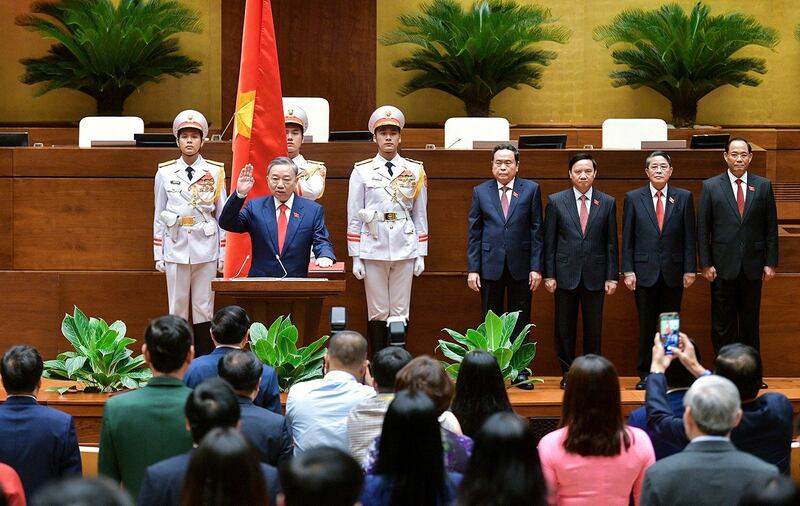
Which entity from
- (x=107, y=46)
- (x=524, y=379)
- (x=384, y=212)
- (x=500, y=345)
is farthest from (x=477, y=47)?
(x=500, y=345)

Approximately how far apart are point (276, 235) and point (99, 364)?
1.10 meters

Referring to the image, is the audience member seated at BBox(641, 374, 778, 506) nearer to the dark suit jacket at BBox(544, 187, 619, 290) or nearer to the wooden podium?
the wooden podium

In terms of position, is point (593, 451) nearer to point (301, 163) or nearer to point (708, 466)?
point (708, 466)

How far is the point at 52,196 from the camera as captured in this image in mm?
7738

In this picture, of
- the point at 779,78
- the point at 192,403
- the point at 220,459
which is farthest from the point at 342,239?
the point at 779,78

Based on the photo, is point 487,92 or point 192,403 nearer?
point 192,403

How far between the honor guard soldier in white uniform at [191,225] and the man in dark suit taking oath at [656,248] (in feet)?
7.75

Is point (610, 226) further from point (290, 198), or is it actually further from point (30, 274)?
point (30, 274)

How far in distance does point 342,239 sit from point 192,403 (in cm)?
461

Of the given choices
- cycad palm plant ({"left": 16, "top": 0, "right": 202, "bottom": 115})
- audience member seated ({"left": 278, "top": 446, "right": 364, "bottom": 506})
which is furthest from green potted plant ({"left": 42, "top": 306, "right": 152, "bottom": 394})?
Result: cycad palm plant ({"left": 16, "top": 0, "right": 202, "bottom": 115})

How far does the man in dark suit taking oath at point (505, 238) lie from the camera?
6.86m

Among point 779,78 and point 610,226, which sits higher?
point 779,78

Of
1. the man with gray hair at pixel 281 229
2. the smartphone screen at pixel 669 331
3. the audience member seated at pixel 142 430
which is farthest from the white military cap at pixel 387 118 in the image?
the audience member seated at pixel 142 430

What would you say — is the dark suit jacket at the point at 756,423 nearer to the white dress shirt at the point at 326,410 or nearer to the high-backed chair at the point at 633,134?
the white dress shirt at the point at 326,410
